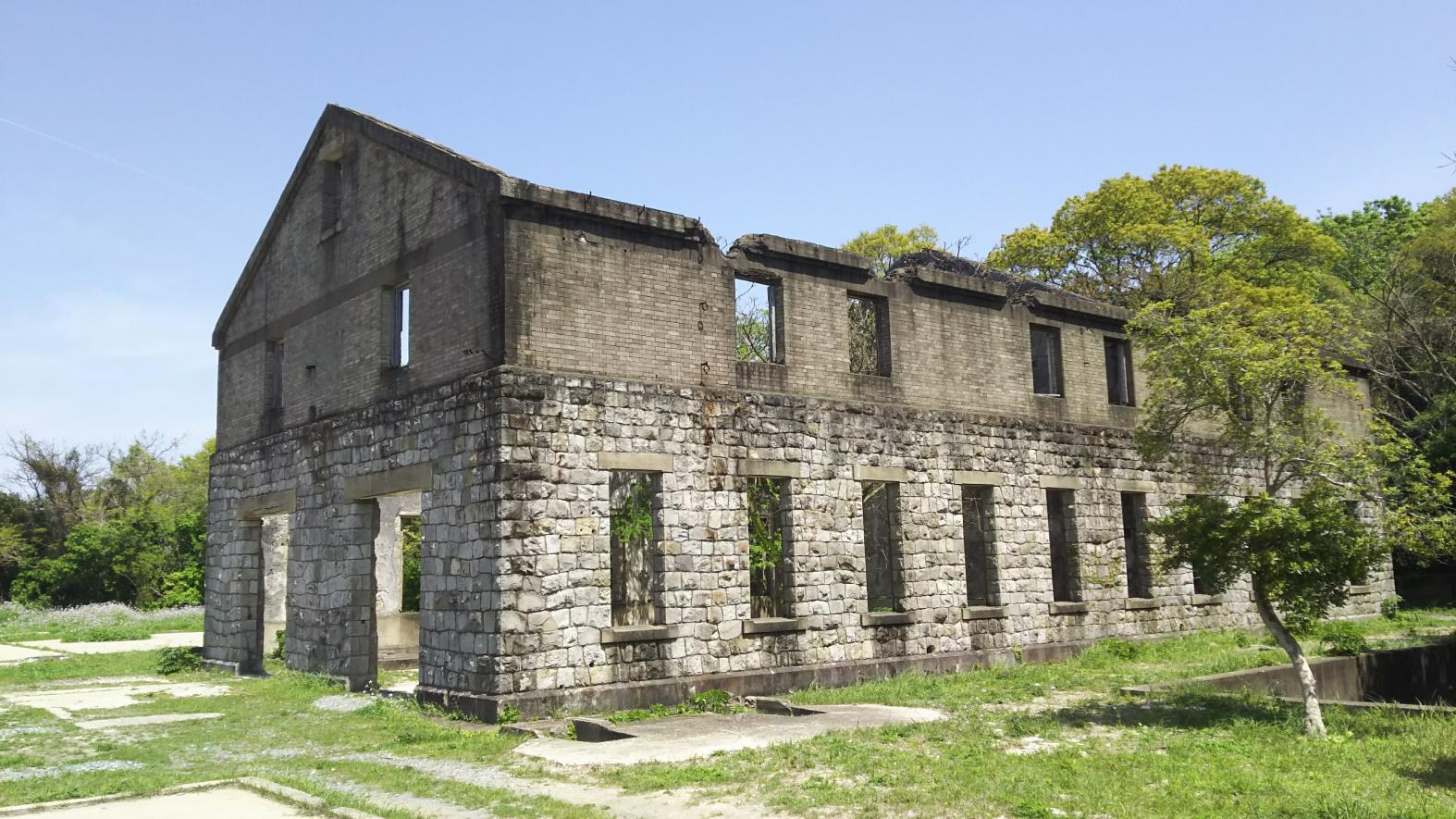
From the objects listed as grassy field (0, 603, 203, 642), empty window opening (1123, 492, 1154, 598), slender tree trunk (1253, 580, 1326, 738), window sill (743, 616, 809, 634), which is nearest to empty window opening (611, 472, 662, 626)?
window sill (743, 616, 809, 634)

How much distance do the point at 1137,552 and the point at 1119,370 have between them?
11.0 feet

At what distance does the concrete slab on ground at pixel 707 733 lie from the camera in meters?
9.53

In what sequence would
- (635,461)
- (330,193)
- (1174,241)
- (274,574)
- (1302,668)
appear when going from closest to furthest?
(1302,668), (635,461), (330,193), (274,574), (1174,241)

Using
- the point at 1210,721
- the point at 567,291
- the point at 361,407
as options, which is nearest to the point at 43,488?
the point at 361,407

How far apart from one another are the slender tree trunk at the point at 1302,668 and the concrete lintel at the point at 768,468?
582cm

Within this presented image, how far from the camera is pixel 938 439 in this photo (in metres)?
16.3

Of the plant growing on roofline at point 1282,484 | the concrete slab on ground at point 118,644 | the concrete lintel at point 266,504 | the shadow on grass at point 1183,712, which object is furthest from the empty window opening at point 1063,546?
the concrete slab on ground at point 118,644

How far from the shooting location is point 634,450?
42.5 feet

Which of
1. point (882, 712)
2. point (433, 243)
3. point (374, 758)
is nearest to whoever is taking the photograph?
point (374, 758)

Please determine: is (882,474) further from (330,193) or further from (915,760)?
(330,193)

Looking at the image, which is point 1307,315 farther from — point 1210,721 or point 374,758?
point 374,758

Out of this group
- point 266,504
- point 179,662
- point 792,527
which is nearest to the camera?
point 792,527

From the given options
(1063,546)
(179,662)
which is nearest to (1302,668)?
(1063,546)

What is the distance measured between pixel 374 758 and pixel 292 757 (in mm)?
808
